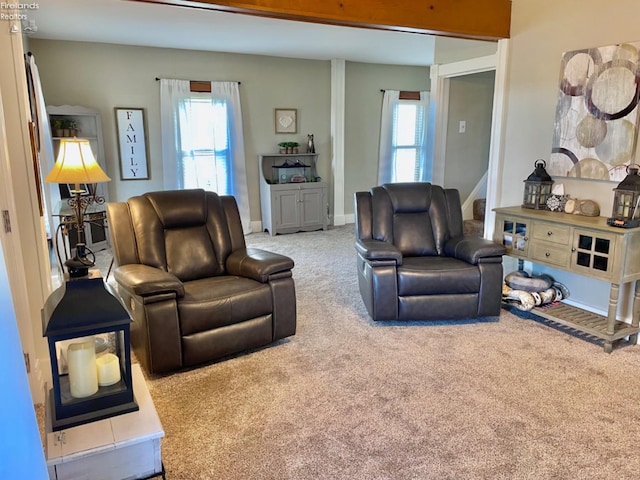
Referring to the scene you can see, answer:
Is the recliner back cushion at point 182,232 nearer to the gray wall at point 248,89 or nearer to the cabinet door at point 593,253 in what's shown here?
the cabinet door at point 593,253

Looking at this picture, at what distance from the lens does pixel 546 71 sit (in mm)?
3615

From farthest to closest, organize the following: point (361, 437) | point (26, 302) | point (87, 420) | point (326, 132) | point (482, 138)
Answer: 1. point (326, 132)
2. point (482, 138)
3. point (26, 302)
4. point (361, 437)
5. point (87, 420)

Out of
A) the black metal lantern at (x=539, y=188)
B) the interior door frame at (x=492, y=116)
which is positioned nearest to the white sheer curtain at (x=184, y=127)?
the interior door frame at (x=492, y=116)

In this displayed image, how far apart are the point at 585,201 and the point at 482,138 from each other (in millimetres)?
2527

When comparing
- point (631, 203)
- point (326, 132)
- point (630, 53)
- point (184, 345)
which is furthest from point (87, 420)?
point (326, 132)

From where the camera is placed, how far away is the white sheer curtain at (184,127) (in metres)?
5.74

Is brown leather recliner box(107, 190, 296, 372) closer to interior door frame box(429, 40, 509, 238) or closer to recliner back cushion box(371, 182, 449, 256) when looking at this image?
recliner back cushion box(371, 182, 449, 256)

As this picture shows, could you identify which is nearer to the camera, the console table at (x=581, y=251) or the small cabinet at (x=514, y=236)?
the console table at (x=581, y=251)

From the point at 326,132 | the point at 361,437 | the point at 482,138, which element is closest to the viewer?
the point at 361,437

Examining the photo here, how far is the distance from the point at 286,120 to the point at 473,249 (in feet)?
12.7

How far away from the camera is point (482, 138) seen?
5.69 m

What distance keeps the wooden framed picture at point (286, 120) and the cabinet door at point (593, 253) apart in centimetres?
434

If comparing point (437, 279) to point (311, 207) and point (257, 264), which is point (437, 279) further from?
point (311, 207)

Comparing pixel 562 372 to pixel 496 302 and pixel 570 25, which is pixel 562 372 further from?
pixel 570 25
